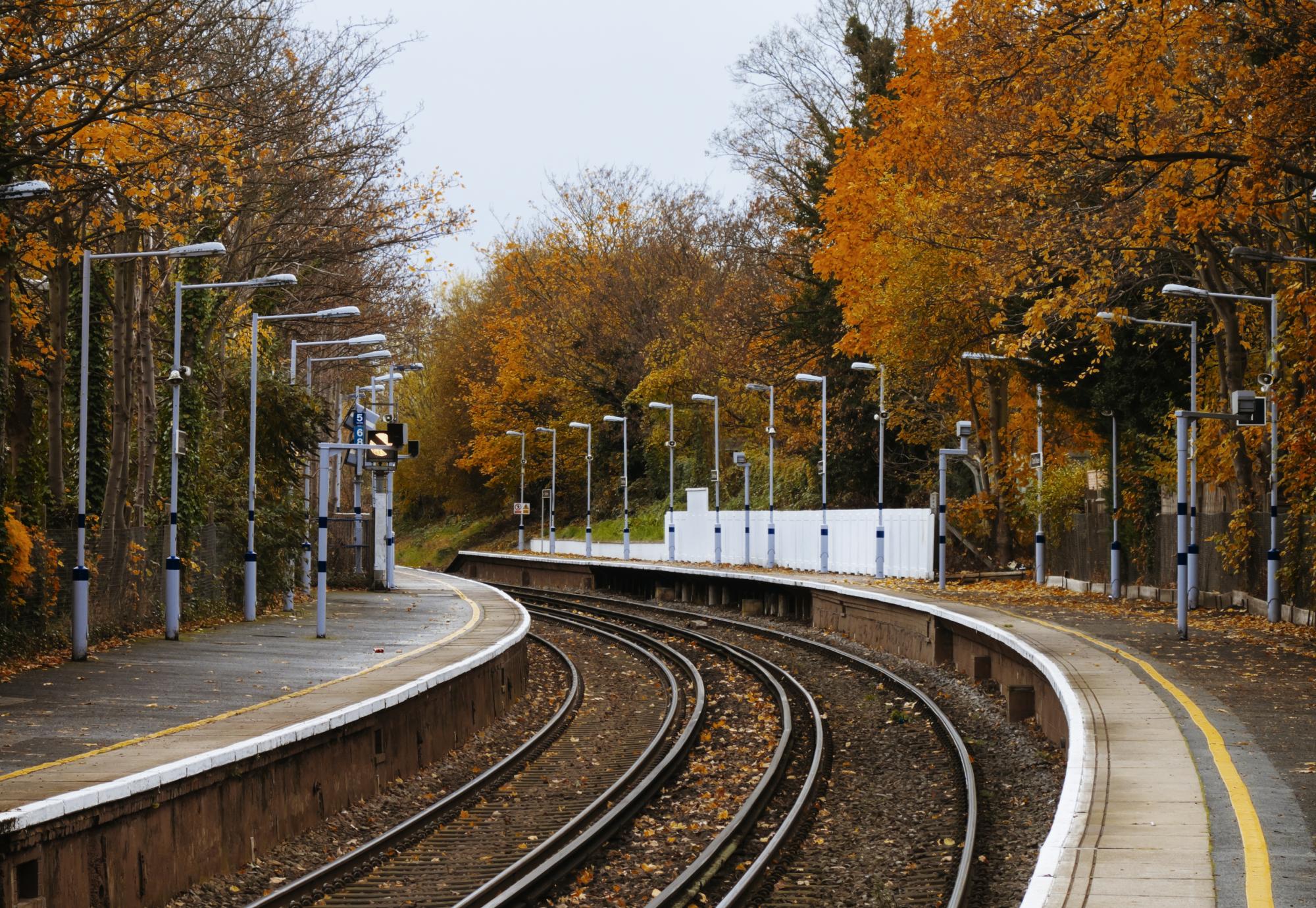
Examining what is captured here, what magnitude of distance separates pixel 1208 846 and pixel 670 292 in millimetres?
55531

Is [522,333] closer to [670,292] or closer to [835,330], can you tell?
[670,292]

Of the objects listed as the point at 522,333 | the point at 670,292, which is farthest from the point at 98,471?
the point at 522,333

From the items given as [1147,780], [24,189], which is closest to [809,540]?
[24,189]

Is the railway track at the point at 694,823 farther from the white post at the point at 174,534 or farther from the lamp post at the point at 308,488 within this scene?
the lamp post at the point at 308,488

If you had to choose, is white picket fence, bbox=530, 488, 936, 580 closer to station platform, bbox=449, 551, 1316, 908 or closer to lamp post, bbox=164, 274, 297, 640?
station platform, bbox=449, 551, 1316, 908

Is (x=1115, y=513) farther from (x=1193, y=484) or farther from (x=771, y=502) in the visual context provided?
(x=771, y=502)

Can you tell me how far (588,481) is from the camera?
6266 centimetres

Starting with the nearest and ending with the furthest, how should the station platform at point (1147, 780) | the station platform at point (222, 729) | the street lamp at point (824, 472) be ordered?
the station platform at point (1147, 780), the station platform at point (222, 729), the street lamp at point (824, 472)

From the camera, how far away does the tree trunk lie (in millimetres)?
21891

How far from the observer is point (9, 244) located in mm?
18297

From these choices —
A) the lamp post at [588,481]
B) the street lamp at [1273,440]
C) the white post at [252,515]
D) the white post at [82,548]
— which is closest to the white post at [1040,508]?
the street lamp at [1273,440]

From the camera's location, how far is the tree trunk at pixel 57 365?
2189 centimetres

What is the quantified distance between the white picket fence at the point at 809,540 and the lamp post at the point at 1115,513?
4902mm

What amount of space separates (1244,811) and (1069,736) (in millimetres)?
3345
